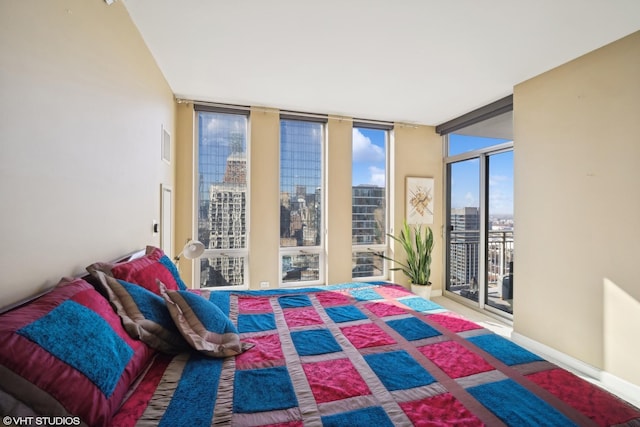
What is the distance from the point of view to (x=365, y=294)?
221 centimetres

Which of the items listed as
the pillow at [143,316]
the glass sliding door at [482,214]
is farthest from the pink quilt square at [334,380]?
the glass sliding door at [482,214]

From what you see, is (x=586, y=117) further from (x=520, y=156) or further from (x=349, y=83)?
(x=349, y=83)

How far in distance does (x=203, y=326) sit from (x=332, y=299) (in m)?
1.03

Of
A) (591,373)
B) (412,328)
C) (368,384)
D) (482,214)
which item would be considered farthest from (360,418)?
(482,214)

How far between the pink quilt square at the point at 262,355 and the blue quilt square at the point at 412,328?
26.6 inches

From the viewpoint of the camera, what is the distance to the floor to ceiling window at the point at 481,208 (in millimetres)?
3375

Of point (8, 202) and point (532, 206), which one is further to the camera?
point (532, 206)

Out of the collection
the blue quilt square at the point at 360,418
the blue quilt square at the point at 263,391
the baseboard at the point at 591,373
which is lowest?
the baseboard at the point at 591,373

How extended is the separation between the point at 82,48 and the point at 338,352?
6.58 ft

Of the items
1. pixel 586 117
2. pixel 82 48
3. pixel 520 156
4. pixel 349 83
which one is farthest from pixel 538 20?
pixel 82 48

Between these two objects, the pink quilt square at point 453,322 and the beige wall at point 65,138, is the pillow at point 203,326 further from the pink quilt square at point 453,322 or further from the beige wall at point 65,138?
the pink quilt square at point 453,322

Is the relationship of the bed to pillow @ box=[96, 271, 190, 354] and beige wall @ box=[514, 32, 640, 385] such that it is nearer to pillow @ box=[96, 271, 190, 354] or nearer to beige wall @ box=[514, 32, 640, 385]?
pillow @ box=[96, 271, 190, 354]

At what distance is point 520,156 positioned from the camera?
113 inches

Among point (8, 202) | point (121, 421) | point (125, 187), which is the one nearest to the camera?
point (121, 421)
